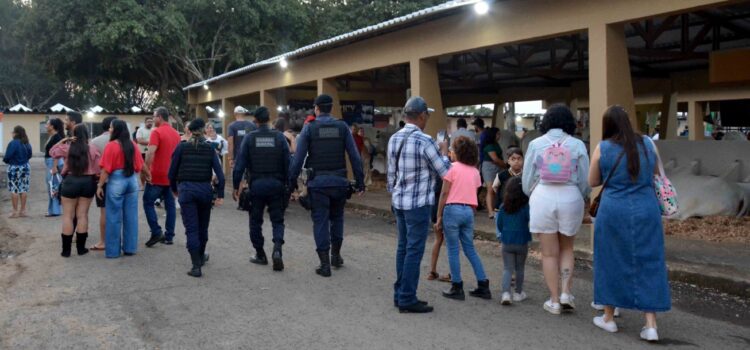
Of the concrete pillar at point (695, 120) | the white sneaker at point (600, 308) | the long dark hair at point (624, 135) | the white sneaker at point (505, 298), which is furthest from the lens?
the concrete pillar at point (695, 120)

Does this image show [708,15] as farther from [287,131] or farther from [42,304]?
[42,304]

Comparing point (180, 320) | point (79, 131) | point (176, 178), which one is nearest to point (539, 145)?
point (180, 320)

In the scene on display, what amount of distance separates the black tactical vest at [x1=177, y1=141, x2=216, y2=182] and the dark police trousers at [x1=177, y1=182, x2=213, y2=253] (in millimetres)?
70

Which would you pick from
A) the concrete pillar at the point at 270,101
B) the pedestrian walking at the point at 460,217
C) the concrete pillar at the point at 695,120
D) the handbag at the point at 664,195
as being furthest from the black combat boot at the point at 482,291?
the concrete pillar at the point at 695,120

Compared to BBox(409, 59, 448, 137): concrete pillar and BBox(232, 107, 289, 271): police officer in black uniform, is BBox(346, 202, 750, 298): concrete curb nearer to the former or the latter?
BBox(232, 107, 289, 271): police officer in black uniform

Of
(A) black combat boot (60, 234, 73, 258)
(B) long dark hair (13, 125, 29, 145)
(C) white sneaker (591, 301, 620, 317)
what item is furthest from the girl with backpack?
(B) long dark hair (13, 125, 29, 145)

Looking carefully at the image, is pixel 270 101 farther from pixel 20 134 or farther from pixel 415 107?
pixel 415 107

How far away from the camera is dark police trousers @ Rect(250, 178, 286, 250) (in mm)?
7133

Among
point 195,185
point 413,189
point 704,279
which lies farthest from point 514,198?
point 195,185

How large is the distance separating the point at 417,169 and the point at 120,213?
4441 millimetres

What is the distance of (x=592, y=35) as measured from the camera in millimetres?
8031

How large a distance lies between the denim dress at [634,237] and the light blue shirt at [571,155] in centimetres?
37

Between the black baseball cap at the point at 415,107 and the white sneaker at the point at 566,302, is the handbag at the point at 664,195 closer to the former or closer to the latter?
the white sneaker at the point at 566,302

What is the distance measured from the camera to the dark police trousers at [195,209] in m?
6.98
